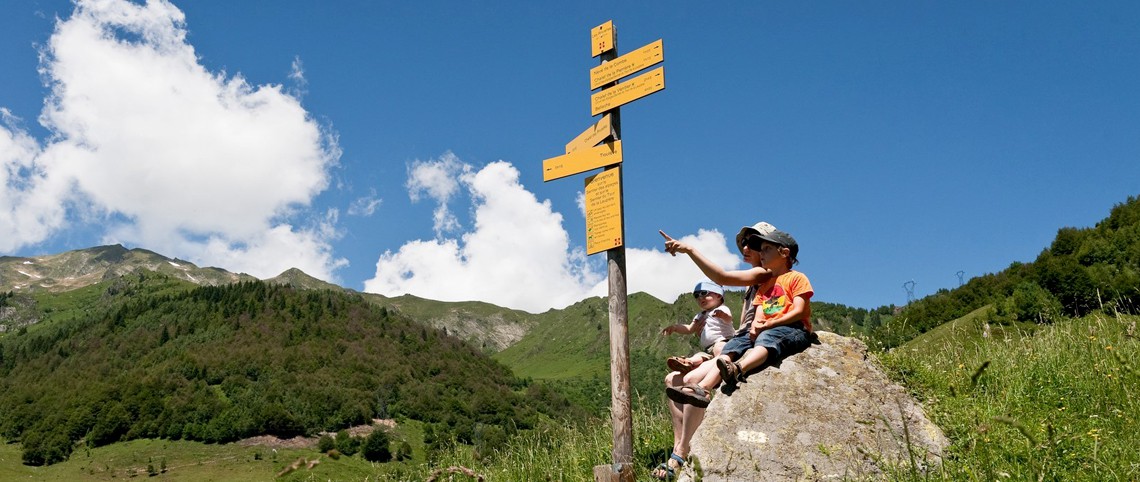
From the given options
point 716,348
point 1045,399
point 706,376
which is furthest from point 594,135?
point 1045,399

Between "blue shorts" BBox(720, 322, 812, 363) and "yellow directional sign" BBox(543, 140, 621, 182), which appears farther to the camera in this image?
"yellow directional sign" BBox(543, 140, 621, 182)

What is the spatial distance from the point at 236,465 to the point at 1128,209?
161802 millimetres

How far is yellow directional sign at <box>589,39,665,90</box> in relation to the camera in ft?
20.9

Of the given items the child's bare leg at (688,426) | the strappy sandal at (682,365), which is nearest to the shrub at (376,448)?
the strappy sandal at (682,365)

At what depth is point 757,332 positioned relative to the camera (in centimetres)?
533

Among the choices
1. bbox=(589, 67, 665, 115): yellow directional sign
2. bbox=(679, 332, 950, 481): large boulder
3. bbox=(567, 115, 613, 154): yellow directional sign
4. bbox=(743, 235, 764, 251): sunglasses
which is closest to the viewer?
bbox=(679, 332, 950, 481): large boulder

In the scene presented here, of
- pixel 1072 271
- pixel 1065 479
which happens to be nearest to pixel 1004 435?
pixel 1065 479

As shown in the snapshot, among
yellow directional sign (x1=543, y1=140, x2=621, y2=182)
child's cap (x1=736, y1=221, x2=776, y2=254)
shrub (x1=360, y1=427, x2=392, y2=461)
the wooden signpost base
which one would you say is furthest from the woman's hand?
shrub (x1=360, y1=427, x2=392, y2=461)

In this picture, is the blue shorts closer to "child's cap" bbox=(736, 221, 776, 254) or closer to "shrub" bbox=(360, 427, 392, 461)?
"child's cap" bbox=(736, 221, 776, 254)

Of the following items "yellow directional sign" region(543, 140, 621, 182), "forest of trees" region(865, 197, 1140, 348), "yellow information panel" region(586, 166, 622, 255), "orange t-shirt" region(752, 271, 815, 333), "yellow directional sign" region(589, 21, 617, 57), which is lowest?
"orange t-shirt" region(752, 271, 815, 333)

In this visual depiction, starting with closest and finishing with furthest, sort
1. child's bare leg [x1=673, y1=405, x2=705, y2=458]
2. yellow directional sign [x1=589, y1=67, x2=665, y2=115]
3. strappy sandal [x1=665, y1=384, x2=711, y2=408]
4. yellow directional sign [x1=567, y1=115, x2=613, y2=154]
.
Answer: strappy sandal [x1=665, y1=384, x2=711, y2=408] < child's bare leg [x1=673, y1=405, x2=705, y2=458] < yellow directional sign [x1=589, y1=67, x2=665, y2=115] < yellow directional sign [x1=567, y1=115, x2=613, y2=154]

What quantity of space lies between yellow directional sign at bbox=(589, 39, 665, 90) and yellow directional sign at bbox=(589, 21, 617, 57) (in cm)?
19

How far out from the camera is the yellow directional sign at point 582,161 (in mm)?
6473

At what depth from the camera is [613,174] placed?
642 centimetres
